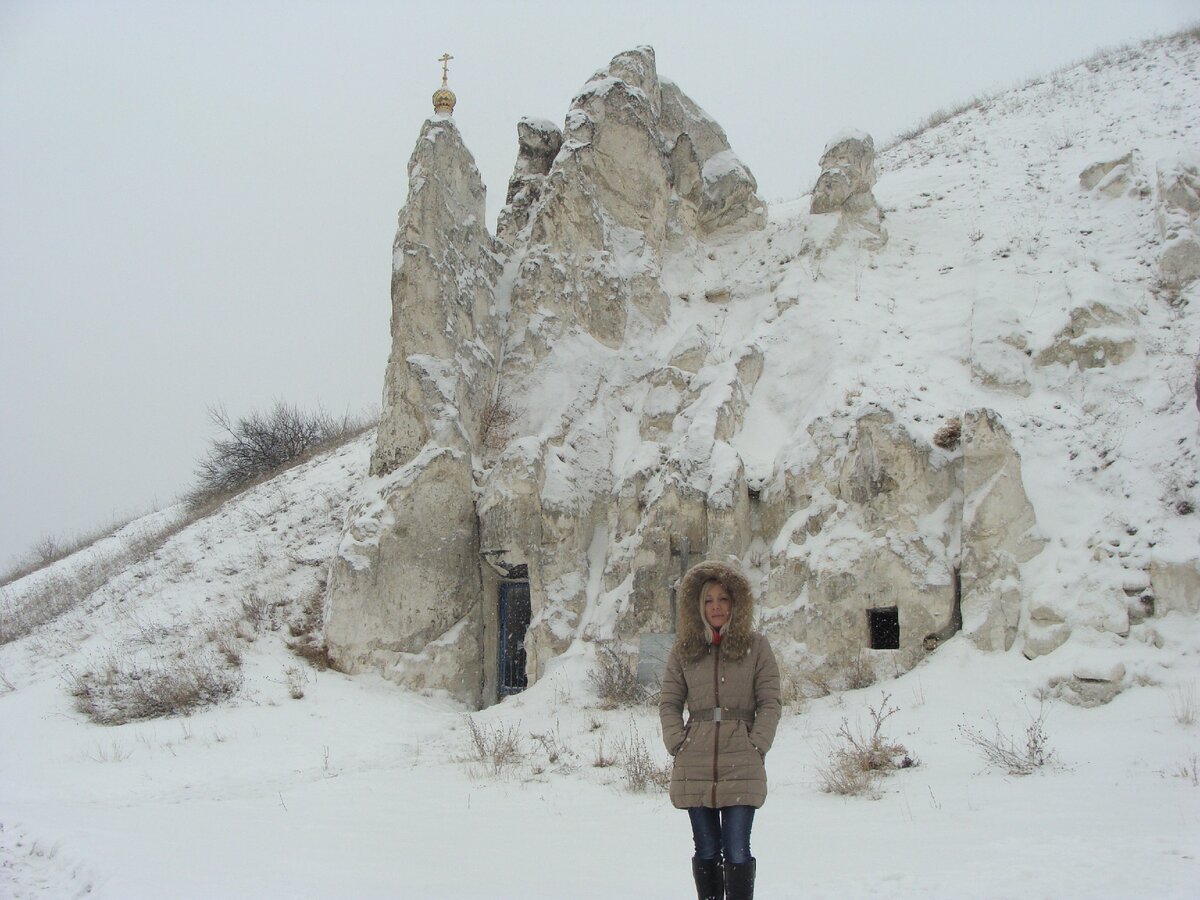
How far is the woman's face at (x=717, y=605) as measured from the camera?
4011mm

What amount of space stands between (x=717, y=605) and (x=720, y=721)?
509 mm

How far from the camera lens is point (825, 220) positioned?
15.7 m

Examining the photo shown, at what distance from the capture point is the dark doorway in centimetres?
1241

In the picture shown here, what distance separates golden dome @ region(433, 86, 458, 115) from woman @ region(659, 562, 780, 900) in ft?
42.6

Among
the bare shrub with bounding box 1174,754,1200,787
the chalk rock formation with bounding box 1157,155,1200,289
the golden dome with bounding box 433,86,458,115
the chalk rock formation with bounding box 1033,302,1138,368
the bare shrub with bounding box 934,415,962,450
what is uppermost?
the golden dome with bounding box 433,86,458,115

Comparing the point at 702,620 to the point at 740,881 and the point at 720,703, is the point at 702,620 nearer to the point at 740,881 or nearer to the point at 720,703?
the point at 720,703

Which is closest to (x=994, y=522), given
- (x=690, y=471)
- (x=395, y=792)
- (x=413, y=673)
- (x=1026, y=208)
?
(x=690, y=471)

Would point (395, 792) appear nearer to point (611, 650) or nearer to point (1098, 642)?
point (611, 650)

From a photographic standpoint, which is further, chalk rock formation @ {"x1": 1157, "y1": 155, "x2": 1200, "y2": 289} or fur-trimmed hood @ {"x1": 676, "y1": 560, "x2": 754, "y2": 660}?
chalk rock formation @ {"x1": 1157, "y1": 155, "x2": 1200, "y2": 289}

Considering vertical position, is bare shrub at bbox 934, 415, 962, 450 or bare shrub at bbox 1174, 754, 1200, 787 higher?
bare shrub at bbox 934, 415, 962, 450

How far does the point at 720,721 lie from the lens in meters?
3.87

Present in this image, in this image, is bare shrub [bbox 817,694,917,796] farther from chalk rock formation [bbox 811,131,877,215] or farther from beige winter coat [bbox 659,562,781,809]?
chalk rock formation [bbox 811,131,877,215]

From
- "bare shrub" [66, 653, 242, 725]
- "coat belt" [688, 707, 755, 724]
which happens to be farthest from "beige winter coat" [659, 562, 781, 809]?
"bare shrub" [66, 653, 242, 725]

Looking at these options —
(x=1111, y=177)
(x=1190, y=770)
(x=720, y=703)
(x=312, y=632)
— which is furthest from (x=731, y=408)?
(x=720, y=703)
